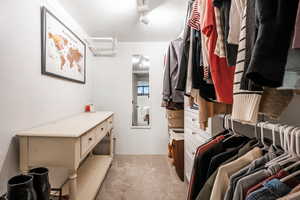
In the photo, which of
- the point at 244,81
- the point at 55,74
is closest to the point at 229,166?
the point at 244,81

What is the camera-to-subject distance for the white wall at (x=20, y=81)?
1242 millimetres

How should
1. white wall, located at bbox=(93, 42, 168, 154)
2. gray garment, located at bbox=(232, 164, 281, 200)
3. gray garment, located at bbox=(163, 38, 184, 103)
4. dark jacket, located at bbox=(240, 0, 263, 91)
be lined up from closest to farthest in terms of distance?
dark jacket, located at bbox=(240, 0, 263, 91)
gray garment, located at bbox=(232, 164, 281, 200)
gray garment, located at bbox=(163, 38, 184, 103)
white wall, located at bbox=(93, 42, 168, 154)

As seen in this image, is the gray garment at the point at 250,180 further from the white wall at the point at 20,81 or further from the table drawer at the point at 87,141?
the white wall at the point at 20,81

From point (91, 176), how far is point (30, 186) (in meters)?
1.27

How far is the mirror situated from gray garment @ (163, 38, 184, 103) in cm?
123

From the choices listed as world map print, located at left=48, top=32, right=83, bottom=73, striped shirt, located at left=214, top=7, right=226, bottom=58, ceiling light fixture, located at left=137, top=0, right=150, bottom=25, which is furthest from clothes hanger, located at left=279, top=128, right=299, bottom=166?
world map print, located at left=48, top=32, right=83, bottom=73

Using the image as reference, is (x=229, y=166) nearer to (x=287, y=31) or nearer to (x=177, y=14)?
(x=287, y=31)

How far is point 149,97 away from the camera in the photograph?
3420 mm

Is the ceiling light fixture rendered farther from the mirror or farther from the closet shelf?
the closet shelf

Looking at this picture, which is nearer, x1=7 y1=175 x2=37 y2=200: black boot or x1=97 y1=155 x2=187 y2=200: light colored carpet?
x1=7 y1=175 x2=37 y2=200: black boot

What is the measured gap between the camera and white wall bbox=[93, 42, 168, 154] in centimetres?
338

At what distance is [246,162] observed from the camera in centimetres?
76

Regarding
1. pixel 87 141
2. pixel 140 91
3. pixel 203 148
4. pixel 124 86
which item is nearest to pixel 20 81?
pixel 87 141

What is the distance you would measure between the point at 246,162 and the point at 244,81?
0.42m
